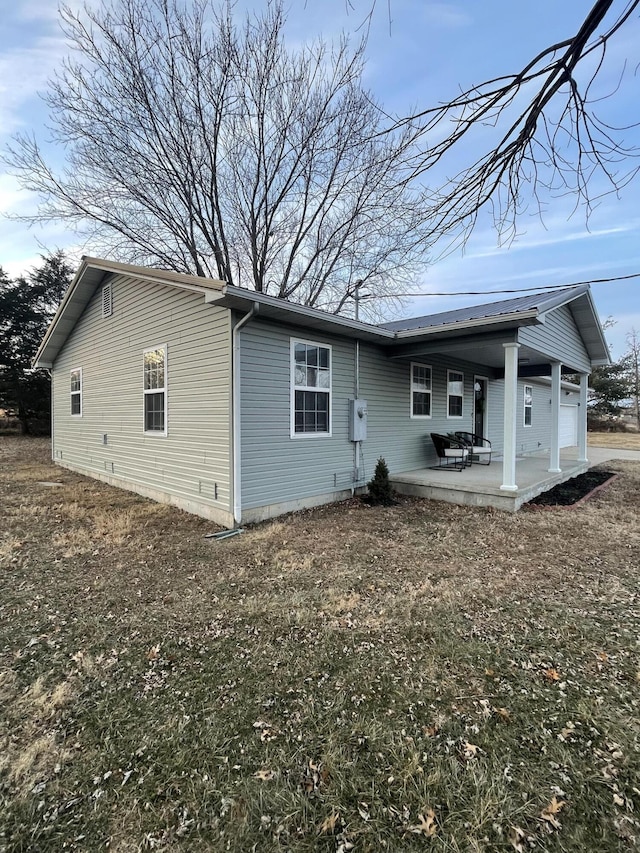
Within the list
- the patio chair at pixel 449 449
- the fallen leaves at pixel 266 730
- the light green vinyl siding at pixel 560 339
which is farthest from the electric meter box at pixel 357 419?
the fallen leaves at pixel 266 730

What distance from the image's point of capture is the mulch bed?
716 centimetres

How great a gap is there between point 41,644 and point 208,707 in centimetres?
151

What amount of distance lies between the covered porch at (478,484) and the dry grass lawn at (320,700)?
1.92 m

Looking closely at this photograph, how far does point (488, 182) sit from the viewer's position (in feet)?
10.4

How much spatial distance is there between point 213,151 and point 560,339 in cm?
1163

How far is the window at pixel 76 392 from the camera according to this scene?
34.6 ft

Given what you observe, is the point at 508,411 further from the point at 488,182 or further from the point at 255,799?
the point at 255,799

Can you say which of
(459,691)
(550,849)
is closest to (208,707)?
(459,691)

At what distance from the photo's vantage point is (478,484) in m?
7.23

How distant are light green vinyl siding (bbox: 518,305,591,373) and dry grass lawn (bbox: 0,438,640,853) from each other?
12.9ft

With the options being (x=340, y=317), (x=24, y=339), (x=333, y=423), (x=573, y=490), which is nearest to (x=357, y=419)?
(x=333, y=423)

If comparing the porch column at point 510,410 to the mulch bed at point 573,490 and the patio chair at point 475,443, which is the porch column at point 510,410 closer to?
the mulch bed at point 573,490

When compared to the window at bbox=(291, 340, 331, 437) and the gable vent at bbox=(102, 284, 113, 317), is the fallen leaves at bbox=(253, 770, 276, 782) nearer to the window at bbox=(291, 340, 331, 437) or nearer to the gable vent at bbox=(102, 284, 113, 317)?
the window at bbox=(291, 340, 331, 437)

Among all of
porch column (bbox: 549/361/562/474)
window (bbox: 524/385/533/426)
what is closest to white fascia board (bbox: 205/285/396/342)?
porch column (bbox: 549/361/562/474)
